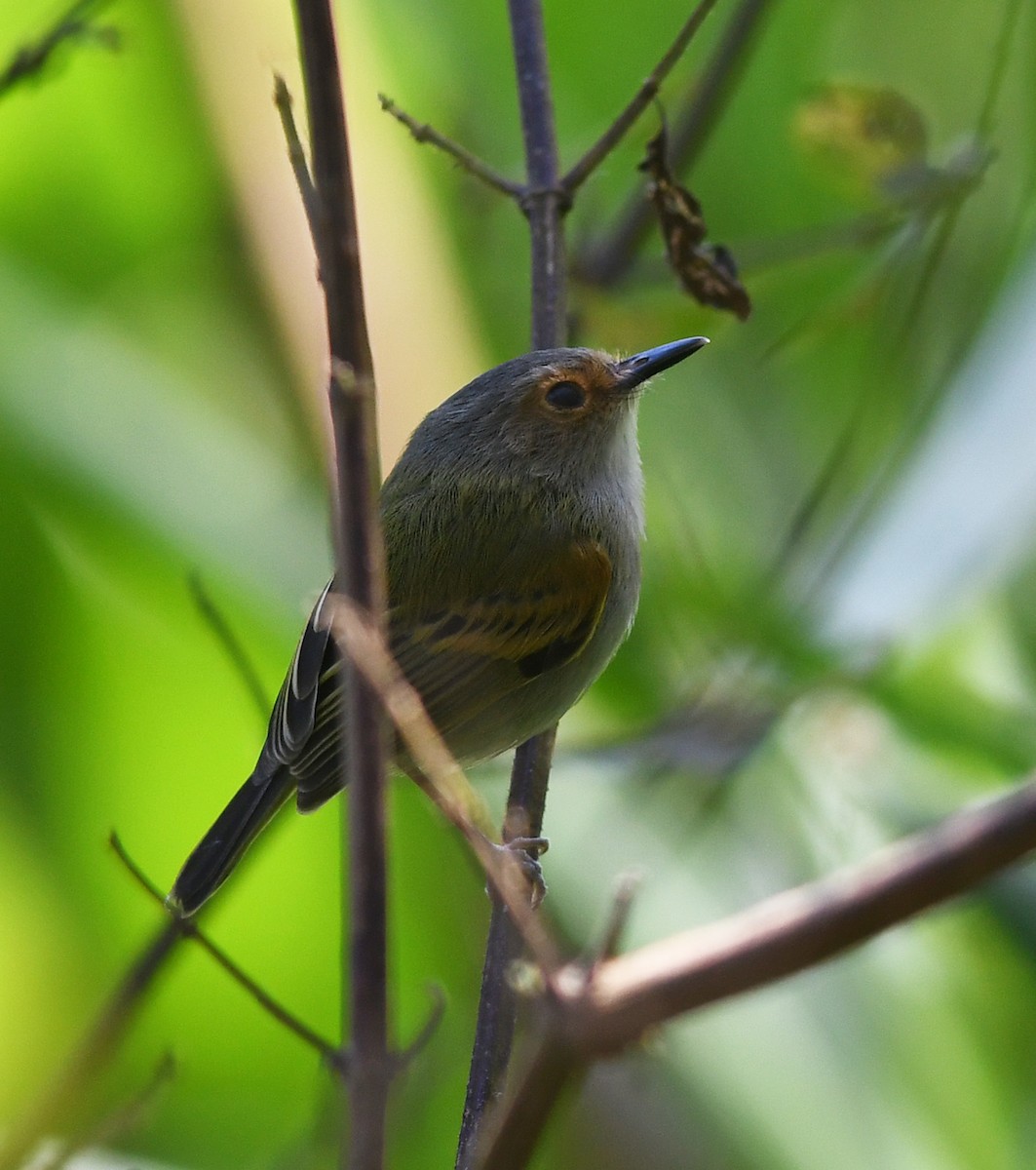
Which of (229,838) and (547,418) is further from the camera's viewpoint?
(547,418)

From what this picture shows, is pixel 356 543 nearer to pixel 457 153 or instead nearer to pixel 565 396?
pixel 457 153

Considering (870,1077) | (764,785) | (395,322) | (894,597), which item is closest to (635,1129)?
(870,1077)

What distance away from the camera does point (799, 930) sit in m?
0.93

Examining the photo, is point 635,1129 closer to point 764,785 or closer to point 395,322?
point 764,785

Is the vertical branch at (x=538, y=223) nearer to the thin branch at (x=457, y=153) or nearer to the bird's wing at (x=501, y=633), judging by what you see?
the thin branch at (x=457, y=153)

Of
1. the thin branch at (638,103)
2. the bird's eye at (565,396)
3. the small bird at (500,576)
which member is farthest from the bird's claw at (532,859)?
the thin branch at (638,103)

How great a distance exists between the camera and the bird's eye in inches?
129

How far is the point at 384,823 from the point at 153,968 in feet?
2.81

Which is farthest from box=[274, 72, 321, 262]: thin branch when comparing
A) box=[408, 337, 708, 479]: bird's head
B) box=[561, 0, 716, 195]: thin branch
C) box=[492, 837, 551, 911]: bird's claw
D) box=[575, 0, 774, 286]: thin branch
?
box=[575, 0, 774, 286]: thin branch

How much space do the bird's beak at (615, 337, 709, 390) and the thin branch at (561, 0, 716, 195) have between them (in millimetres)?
442

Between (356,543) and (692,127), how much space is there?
113 inches

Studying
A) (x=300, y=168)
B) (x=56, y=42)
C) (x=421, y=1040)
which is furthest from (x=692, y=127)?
(x=421, y=1040)

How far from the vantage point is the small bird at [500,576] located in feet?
10.1

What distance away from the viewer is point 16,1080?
11.1ft
